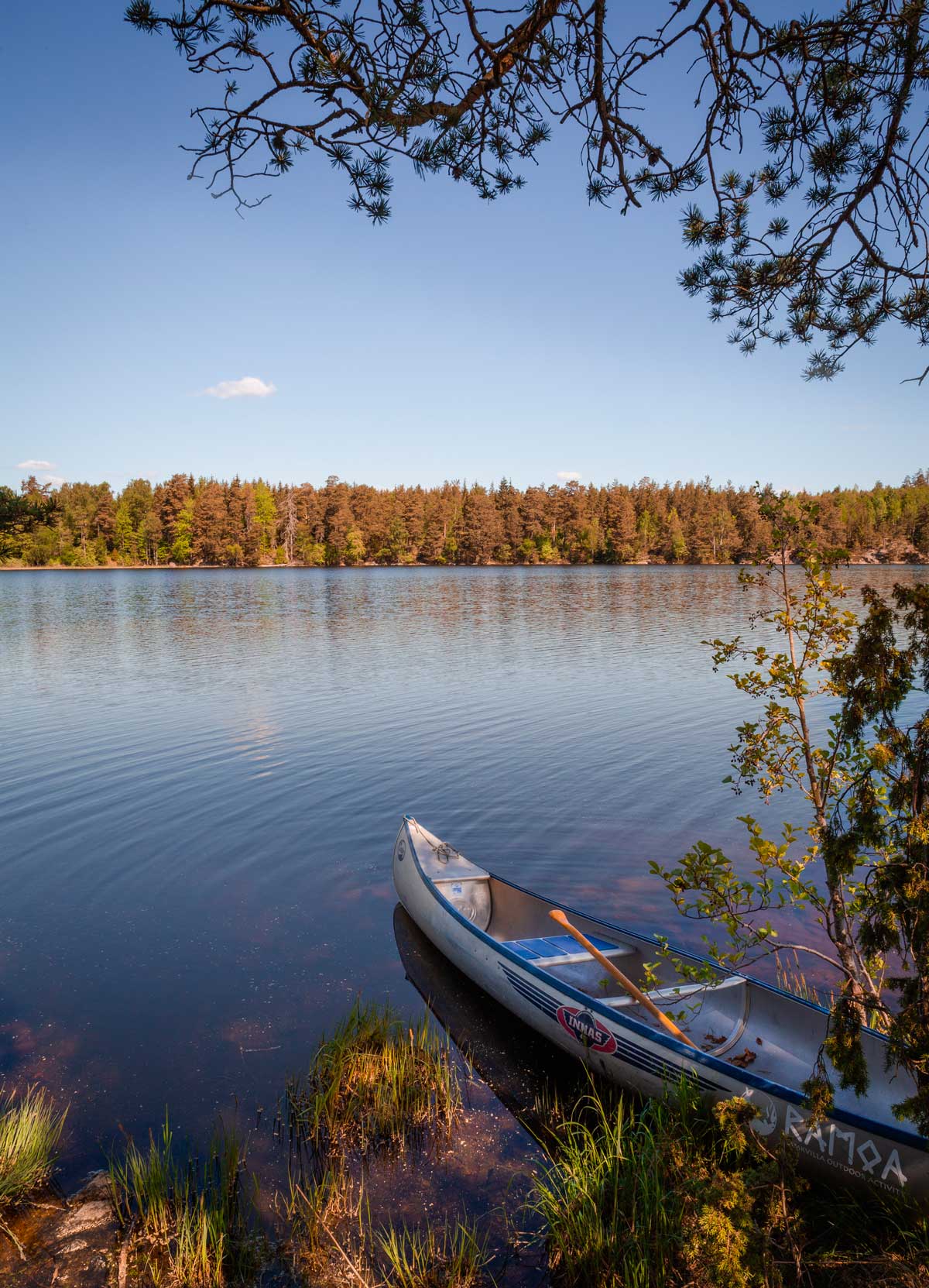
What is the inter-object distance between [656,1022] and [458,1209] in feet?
6.58

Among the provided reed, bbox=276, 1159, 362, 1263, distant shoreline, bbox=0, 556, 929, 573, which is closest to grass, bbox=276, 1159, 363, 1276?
reed, bbox=276, 1159, 362, 1263

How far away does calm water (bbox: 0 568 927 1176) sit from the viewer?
683 cm

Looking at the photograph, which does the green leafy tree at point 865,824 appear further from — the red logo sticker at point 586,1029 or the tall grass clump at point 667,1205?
the red logo sticker at point 586,1029

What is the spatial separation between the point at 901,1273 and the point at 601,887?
260 inches

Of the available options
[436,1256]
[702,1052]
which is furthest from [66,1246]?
[702,1052]

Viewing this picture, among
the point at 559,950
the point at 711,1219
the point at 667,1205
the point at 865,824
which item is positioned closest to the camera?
the point at 711,1219

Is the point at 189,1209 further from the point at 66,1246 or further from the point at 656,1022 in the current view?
the point at 656,1022

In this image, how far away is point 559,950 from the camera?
7195mm

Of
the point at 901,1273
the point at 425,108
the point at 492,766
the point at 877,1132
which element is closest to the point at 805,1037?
the point at 877,1132

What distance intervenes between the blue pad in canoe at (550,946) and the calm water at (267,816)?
3.73 feet

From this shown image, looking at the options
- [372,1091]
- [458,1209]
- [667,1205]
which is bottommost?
[458,1209]

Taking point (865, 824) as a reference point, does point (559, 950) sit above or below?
below

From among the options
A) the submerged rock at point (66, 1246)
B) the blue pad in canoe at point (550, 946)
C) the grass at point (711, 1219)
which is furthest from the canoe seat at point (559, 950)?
the submerged rock at point (66, 1246)

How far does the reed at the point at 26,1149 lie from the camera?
15.3 ft
